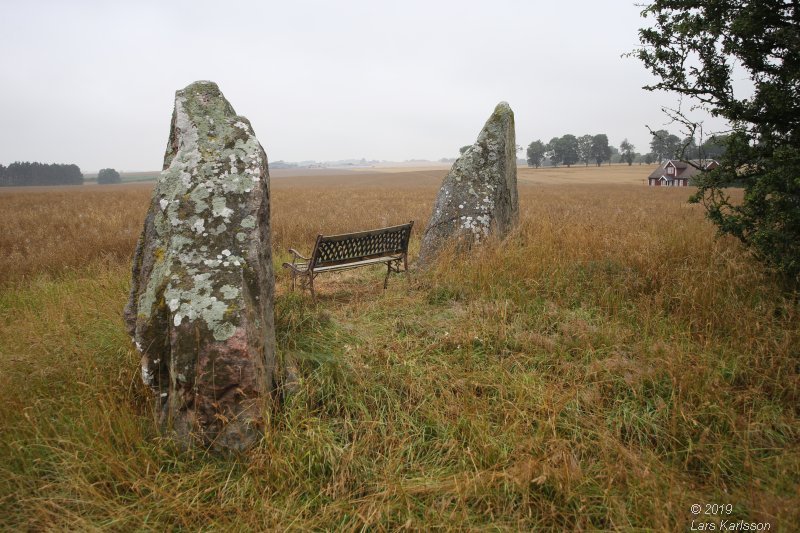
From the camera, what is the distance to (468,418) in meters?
2.96

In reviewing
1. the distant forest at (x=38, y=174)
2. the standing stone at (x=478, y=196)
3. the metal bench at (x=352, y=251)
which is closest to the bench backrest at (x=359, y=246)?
the metal bench at (x=352, y=251)

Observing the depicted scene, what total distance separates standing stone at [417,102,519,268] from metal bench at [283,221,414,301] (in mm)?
870

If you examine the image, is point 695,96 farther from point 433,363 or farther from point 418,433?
point 418,433

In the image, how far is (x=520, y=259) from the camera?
5.86m

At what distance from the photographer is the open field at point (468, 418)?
237cm

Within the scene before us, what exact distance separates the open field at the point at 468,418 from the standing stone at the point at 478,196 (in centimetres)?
233

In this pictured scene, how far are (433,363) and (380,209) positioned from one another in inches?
509

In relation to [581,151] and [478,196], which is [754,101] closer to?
[478,196]

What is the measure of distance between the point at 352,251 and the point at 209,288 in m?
3.19

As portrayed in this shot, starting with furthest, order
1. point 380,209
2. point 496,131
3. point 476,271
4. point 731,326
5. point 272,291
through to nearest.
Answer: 1. point 380,209
2. point 496,131
3. point 476,271
4. point 731,326
5. point 272,291

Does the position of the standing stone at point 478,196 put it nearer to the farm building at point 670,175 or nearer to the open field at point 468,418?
the open field at point 468,418

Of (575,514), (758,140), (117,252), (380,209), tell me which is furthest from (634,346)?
(380,209)

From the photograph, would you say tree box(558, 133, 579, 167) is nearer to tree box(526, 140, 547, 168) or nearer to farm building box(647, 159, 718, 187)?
tree box(526, 140, 547, 168)

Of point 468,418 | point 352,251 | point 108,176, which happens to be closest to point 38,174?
point 108,176
